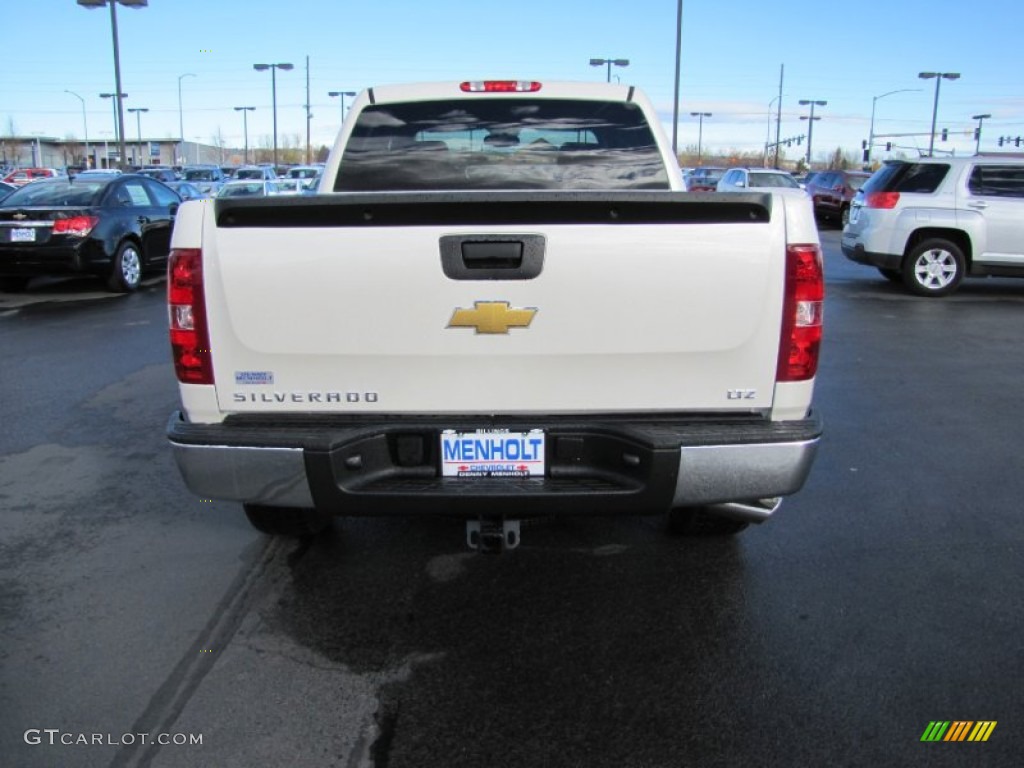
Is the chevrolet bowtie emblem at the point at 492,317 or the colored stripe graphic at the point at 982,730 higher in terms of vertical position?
the chevrolet bowtie emblem at the point at 492,317

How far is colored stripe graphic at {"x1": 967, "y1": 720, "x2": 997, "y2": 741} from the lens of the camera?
2.65 metres

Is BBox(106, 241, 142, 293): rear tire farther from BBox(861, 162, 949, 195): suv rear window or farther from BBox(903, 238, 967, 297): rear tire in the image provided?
BBox(903, 238, 967, 297): rear tire

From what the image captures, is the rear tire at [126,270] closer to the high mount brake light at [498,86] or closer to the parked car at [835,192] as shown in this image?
the high mount brake light at [498,86]

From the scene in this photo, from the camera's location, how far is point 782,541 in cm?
413

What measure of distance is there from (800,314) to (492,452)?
1.12 meters

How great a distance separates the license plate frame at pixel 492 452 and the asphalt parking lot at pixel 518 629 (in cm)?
67

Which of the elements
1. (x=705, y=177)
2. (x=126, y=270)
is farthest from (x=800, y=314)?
(x=705, y=177)

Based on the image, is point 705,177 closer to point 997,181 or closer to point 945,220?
point 997,181

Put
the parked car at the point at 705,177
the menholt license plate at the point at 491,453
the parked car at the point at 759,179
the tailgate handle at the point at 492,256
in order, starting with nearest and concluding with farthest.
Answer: the tailgate handle at the point at 492,256, the menholt license plate at the point at 491,453, the parked car at the point at 759,179, the parked car at the point at 705,177

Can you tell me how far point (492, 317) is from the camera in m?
2.89

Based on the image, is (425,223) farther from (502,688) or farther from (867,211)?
(867,211)

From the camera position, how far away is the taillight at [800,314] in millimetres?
2908

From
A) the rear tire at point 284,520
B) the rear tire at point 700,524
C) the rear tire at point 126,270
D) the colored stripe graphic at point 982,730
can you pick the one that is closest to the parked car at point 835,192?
the rear tire at point 126,270

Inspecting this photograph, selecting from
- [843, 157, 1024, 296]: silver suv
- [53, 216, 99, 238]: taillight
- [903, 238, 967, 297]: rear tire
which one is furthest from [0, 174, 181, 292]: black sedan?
[903, 238, 967, 297]: rear tire
